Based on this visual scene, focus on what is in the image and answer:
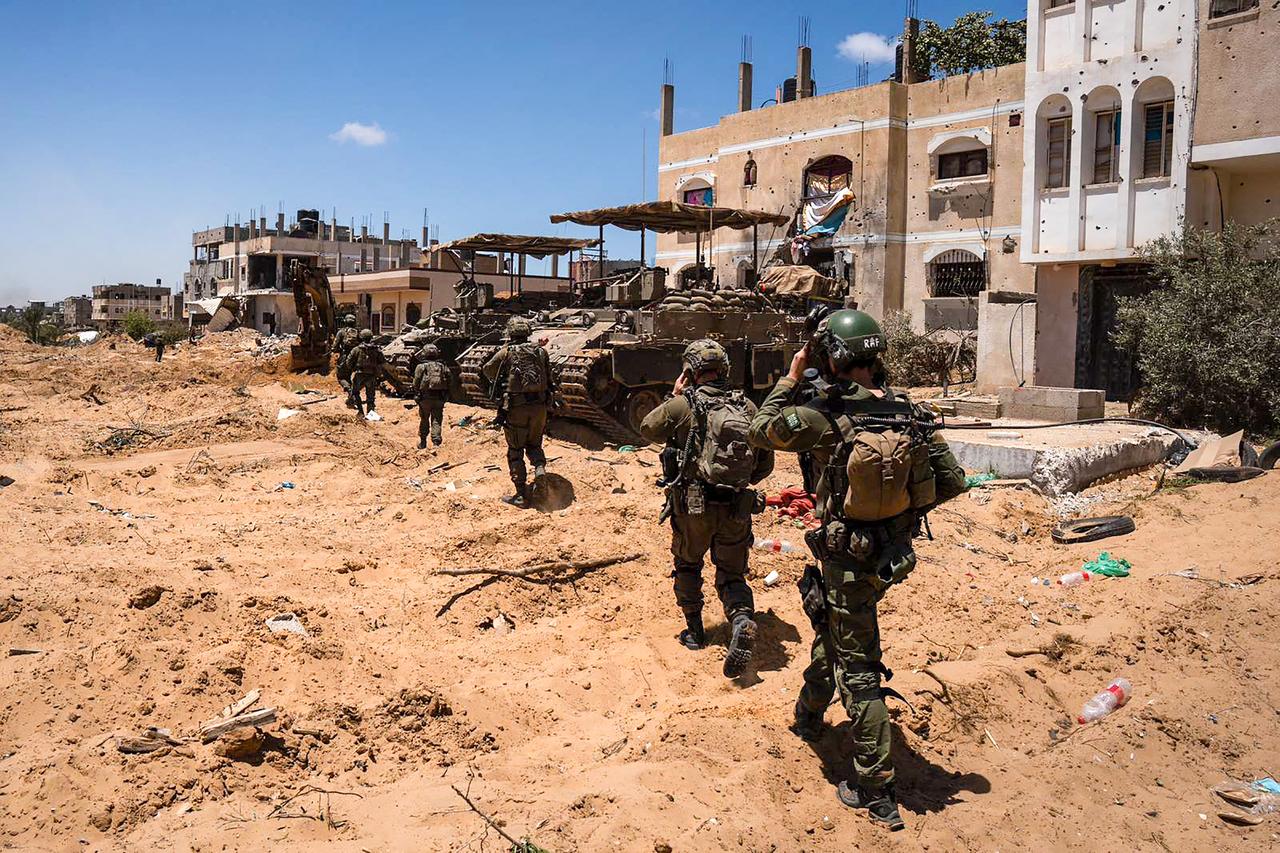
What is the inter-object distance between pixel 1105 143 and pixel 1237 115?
92.7 inches

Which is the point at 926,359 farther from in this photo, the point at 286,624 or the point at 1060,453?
the point at 286,624

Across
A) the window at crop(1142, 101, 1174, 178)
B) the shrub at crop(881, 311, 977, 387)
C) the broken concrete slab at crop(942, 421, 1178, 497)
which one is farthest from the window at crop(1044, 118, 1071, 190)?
the broken concrete slab at crop(942, 421, 1178, 497)

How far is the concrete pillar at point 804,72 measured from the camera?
2953 cm

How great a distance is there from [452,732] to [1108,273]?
16287 mm

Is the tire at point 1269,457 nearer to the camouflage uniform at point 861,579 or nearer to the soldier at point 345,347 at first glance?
the camouflage uniform at point 861,579

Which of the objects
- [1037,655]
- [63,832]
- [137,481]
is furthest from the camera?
[137,481]

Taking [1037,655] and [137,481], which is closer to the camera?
[1037,655]

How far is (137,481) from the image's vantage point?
9711 millimetres

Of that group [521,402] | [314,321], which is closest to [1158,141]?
[521,402]

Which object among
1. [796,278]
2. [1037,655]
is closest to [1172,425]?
[796,278]

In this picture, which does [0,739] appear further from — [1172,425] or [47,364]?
[47,364]

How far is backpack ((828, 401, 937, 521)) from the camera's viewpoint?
366 centimetres

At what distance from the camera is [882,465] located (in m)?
3.65

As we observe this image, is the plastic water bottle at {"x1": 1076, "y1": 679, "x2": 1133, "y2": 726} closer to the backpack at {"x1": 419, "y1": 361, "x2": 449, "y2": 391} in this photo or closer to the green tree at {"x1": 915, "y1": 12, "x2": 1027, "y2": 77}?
the backpack at {"x1": 419, "y1": 361, "x2": 449, "y2": 391}
